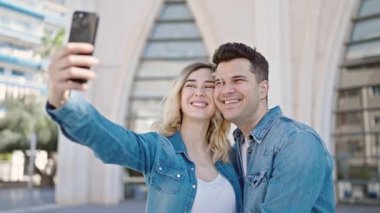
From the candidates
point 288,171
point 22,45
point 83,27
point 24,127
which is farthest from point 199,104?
point 22,45

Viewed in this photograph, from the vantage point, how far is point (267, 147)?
1933mm

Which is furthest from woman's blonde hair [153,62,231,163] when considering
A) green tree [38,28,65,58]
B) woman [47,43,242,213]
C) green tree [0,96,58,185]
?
green tree [38,28,65,58]

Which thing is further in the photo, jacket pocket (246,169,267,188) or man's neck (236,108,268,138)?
man's neck (236,108,268,138)

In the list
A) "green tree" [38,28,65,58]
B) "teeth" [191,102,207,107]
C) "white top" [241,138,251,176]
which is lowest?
"white top" [241,138,251,176]

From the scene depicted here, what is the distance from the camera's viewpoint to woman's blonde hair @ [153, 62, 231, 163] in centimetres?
243

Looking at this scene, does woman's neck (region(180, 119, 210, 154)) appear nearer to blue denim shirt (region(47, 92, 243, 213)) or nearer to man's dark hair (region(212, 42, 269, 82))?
blue denim shirt (region(47, 92, 243, 213))

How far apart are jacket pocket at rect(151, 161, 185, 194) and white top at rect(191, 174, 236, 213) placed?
11 centimetres

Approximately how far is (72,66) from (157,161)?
3.20ft

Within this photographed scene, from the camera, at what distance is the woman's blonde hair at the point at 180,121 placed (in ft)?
7.96

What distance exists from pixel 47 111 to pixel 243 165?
117 cm

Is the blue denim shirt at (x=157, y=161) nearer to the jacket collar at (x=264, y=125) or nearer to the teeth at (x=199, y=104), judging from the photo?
the teeth at (x=199, y=104)

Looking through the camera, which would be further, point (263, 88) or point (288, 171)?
point (263, 88)

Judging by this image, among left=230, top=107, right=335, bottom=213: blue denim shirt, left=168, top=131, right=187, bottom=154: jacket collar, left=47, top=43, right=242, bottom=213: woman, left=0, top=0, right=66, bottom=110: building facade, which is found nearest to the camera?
left=47, top=43, right=242, bottom=213: woman

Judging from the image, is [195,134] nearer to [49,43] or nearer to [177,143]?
[177,143]
